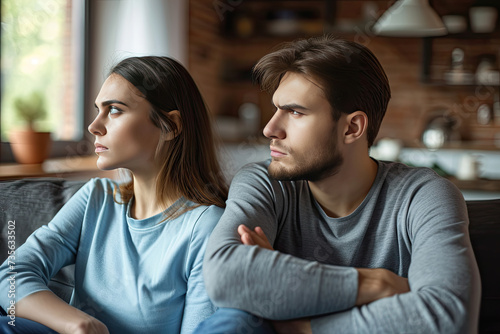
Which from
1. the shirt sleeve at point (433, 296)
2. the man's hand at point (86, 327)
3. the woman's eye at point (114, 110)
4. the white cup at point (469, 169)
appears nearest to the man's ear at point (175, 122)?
the woman's eye at point (114, 110)

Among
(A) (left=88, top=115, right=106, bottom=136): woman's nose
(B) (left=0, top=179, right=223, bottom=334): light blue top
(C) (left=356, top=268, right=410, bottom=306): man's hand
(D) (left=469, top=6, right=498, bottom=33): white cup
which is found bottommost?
(B) (left=0, top=179, right=223, bottom=334): light blue top

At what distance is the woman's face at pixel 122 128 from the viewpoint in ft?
3.87

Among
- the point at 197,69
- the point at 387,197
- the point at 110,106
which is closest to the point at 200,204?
the point at 110,106

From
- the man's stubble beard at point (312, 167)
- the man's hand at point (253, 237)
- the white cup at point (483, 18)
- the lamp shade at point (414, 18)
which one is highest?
the white cup at point (483, 18)

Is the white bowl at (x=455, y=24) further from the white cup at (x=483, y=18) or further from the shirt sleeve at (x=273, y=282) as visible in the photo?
the shirt sleeve at (x=273, y=282)

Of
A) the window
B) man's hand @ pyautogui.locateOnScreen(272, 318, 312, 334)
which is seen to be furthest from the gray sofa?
the window

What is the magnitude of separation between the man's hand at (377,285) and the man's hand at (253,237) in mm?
185

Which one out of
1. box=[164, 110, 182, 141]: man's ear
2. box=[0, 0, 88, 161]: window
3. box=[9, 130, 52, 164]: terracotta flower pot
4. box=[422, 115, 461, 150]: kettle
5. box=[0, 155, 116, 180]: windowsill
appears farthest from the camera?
box=[422, 115, 461, 150]: kettle

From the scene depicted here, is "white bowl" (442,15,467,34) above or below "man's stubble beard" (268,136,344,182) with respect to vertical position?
above

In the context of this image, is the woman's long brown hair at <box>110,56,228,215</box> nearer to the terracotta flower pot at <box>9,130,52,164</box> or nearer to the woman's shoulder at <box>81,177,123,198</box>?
the woman's shoulder at <box>81,177,123,198</box>

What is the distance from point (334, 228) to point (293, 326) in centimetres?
25

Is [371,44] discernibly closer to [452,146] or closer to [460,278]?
[452,146]

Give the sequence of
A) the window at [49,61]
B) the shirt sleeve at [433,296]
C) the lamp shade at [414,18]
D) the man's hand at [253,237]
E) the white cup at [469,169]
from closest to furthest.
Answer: the shirt sleeve at [433,296] → the man's hand at [253,237] → the window at [49,61] → the lamp shade at [414,18] → the white cup at [469,169]

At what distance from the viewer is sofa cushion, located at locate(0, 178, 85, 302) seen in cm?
133
